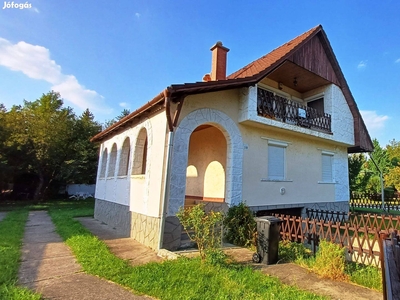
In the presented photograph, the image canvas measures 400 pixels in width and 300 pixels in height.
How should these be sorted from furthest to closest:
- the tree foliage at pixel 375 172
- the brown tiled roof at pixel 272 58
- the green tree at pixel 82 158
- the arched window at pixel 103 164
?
the tree foliage at pixel 375 172, the green tree at pixel 82 158, the arched window at pixel 103 164, the brown tiled roof at pixel 272 58

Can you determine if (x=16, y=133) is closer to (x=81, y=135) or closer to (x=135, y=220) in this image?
(x=81, y=135)

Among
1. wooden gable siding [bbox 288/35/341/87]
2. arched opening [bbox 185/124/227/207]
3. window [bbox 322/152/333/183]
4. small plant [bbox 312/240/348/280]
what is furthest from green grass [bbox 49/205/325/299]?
window [bbox 322/152/333/183]

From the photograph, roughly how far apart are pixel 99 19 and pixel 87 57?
1827mm

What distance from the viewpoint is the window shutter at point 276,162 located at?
10.8 meters

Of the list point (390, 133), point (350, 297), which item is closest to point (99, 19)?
point (350, 297)

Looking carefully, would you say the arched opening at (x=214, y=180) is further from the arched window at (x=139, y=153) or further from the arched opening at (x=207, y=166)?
the arched window at (x=139, y=153)

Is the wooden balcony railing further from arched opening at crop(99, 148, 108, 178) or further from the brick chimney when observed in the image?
arched opening at crop(99, 148, 108, 178)

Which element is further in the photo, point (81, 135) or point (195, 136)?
point (81, 135)

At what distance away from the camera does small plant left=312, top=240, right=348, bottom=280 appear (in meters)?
5.39

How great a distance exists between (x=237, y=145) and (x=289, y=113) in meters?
3.44

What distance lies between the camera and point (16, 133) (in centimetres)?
2188

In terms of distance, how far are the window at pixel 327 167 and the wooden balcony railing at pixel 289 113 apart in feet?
5.41

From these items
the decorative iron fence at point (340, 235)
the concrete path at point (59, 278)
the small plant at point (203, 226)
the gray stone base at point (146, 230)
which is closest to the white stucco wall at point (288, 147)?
the decorative iron fence at point (340, 235)

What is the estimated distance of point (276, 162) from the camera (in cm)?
1107
